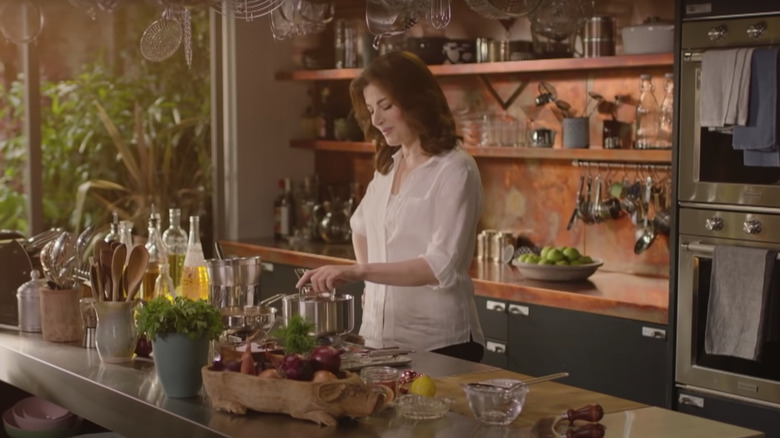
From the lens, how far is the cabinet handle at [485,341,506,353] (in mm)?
4945

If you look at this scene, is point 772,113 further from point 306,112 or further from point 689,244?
point 306,112

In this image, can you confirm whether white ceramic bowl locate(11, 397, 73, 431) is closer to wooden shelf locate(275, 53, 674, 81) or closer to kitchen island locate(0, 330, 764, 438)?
kitchen island locate(0, 330, 764, 438)

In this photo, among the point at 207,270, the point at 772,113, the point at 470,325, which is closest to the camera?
the point at 207,270

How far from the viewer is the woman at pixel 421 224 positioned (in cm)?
358

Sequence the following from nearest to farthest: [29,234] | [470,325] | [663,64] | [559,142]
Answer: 1. [470,325]
2. [663,64]
3. [559,142]
4. [29,234]

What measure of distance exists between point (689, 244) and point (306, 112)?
2.88 metres

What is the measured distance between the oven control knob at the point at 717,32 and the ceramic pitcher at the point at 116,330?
7.57 feet

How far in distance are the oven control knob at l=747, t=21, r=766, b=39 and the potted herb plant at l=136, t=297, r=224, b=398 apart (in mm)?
2321

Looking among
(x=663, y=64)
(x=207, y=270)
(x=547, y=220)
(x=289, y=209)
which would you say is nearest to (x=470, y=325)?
(x=207, y=270)

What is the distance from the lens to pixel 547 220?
569 cm

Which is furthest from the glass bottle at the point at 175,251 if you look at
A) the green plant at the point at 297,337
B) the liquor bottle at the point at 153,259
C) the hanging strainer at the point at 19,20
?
the hanging strainer at the point at 19,20

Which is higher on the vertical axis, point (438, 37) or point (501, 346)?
point (438, 37)

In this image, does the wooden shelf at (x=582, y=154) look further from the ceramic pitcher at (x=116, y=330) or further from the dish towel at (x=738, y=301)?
the ceramic pitcher at (x=116, y=330)

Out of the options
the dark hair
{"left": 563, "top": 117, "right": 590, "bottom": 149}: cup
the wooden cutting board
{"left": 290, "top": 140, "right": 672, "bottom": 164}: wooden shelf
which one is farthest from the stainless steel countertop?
{"left": 563, "top": 117, "right": 590, "bottom": 149}: cup
